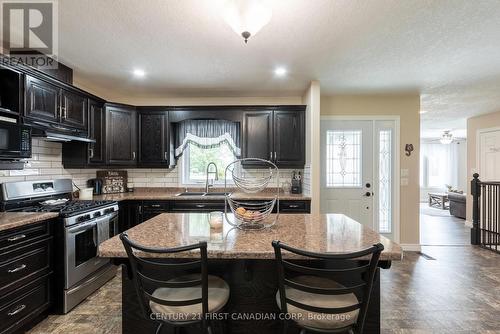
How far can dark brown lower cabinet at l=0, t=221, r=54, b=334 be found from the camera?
6.23 feet

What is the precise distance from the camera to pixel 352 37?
2346mm

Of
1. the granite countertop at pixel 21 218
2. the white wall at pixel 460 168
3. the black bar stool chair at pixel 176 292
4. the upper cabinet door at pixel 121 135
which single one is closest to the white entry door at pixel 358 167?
the upper cabinet door at pixel 121 135

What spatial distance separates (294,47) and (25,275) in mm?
3087

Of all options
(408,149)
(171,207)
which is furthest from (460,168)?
(171,207)

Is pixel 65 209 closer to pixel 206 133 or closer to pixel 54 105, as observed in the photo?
pixel 54 105

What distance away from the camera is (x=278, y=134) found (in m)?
3.90

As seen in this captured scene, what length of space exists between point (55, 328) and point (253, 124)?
10.4ft

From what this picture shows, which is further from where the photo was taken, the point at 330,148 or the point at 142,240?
the point at 330,148

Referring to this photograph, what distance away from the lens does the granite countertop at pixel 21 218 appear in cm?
188

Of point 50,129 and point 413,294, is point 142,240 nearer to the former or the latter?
point 50,129

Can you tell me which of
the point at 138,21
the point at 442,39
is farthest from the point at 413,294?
the point at 138,21

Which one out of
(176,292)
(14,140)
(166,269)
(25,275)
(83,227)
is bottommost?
(25,275)

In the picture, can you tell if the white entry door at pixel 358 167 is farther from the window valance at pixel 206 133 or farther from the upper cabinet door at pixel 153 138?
the upper cabinet door at pixel 153 138

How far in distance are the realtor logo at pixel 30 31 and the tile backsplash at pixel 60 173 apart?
3.03ft
